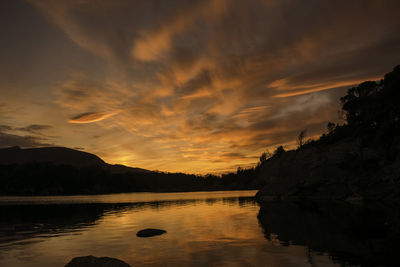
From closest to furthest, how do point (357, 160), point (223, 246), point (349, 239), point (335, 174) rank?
1. point (223, 246)
2. point (349, 239)
3. point (357, 160)
4. point (335, 174)

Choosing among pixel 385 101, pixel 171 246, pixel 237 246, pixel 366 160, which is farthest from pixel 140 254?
pixel 366 160

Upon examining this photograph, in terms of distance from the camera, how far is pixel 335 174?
295ft

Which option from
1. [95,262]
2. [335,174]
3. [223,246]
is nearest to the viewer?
[95,262]

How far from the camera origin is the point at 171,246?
26.5m

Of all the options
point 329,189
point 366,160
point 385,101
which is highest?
point 385,101

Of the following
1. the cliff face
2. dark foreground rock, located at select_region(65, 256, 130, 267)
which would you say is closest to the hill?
the cliff face

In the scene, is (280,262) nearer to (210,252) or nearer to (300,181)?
(210,252)

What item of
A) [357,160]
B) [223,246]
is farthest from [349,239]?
[357,160]

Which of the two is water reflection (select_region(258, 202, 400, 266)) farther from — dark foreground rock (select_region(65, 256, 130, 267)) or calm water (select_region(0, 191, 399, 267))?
dark foreground rock (select_region(65, 256, 130, 267))

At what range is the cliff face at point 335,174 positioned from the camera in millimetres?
73988

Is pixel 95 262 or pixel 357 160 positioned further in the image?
pixel 357 160

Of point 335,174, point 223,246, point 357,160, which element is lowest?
point 223,246

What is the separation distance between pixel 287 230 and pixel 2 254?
91.4ft

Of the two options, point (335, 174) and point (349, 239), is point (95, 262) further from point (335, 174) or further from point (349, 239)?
point (335, 174)
